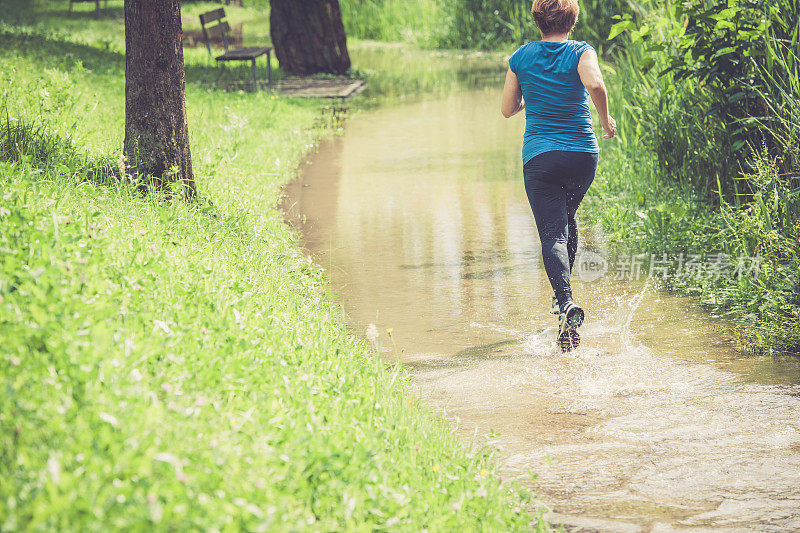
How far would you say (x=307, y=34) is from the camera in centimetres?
1741

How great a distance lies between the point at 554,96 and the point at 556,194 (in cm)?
57

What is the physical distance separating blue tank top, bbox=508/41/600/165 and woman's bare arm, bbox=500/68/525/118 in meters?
0.05

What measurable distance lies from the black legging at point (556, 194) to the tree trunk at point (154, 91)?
2.99 metres

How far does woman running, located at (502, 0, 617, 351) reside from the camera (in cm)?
508

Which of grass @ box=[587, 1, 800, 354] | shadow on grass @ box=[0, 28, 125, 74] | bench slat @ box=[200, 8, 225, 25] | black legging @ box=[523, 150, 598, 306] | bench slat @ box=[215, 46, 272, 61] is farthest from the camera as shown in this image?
bench slat @ box=[200, 8, 225, 25]

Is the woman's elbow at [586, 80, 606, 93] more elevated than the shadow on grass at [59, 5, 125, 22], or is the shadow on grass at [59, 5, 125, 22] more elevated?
the shadow on grass at [59, 5, 125, 22]

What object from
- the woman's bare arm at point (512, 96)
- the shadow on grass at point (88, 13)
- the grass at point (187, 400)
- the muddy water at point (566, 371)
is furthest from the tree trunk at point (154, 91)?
the shadow on grass at point (88, 13)

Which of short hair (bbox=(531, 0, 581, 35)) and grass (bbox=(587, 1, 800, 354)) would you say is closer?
short hair (bbox=(531, 0, 581, 35))

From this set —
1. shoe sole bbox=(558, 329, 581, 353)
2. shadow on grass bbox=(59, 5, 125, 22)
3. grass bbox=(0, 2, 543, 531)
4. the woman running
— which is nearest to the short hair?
the woman running

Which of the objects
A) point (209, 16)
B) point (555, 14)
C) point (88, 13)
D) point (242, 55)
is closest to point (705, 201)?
point (555, 14)

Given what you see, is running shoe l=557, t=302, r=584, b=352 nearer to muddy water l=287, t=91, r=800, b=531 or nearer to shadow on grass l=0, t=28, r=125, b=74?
muddy water l=287, t=91, r=800, b=531

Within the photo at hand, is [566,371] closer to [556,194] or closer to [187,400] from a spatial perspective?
[556,194]

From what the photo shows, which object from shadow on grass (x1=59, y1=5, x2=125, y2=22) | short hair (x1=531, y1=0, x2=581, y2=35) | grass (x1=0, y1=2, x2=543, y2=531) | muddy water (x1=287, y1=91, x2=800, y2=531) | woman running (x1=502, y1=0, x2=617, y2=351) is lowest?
muddy water (x1=287, y1=91, x2=800, y2=531)

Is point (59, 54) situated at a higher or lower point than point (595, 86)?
higher
